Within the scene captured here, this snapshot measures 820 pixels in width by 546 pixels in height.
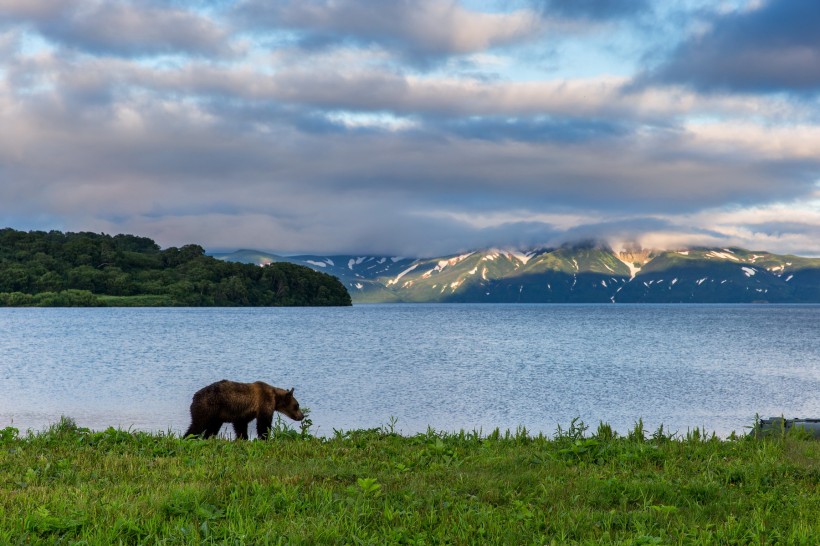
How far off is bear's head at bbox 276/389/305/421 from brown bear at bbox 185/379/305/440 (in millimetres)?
1110

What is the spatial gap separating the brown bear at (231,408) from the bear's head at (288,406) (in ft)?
3.64

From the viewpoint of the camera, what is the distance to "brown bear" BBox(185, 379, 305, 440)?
16734 mm

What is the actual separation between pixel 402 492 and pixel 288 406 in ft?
34.4

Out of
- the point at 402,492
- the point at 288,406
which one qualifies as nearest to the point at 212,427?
the point at 288,406

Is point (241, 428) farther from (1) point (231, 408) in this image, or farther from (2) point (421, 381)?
(2) point (421, 381)

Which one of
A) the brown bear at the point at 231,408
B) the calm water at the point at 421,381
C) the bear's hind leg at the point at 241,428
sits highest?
the brown bear at the point at 231,408

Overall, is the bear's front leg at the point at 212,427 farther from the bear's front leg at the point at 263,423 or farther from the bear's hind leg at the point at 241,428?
the bear's front leg at the point at 263,423

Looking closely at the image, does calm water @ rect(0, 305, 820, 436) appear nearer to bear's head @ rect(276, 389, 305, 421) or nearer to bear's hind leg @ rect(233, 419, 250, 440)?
bear's head @ rect(276, 389, 305, 421)

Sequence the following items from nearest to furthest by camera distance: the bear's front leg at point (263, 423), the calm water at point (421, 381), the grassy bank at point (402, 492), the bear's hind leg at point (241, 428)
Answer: the grassy bank at point (402, 492) < the bear's hind leg at point (241, 428) < the bear's front leg at point (263, 423) < the calm water at point (421, 381)

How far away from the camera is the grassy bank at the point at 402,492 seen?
765cm

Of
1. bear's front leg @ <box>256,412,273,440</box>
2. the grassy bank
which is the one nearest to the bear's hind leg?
bear's front leg @ <box>256,412,273,440</box>

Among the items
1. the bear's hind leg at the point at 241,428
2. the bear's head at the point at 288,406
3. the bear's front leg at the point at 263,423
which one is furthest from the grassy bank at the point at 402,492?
the bear's head at the point at 288,406

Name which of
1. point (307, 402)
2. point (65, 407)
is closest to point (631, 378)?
point (307, 402)

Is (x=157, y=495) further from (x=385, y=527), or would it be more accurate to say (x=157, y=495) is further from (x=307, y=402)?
(x=307, y=402)
